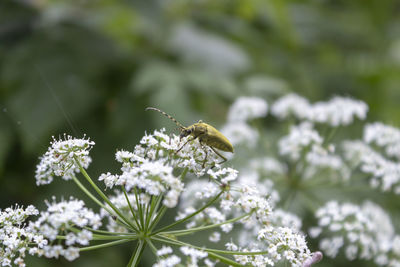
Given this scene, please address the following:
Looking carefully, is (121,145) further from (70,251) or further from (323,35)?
(323,35)

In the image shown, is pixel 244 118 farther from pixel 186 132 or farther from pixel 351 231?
pixel 186 132

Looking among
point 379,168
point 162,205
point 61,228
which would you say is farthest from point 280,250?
point 379,168

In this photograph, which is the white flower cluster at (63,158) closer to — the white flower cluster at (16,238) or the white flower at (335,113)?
the white flower cluster at (16,238)

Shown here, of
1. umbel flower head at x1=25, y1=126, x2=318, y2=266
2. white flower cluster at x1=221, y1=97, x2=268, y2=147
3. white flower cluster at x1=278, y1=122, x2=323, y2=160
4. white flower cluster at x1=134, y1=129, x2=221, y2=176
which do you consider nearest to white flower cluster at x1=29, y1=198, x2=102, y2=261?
umbel flower head at x1=25, y1=126, x2=318, y2=266

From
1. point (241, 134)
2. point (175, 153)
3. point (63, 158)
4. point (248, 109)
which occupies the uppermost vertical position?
point (248, 109)

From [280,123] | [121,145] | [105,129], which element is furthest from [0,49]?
[280,123]
